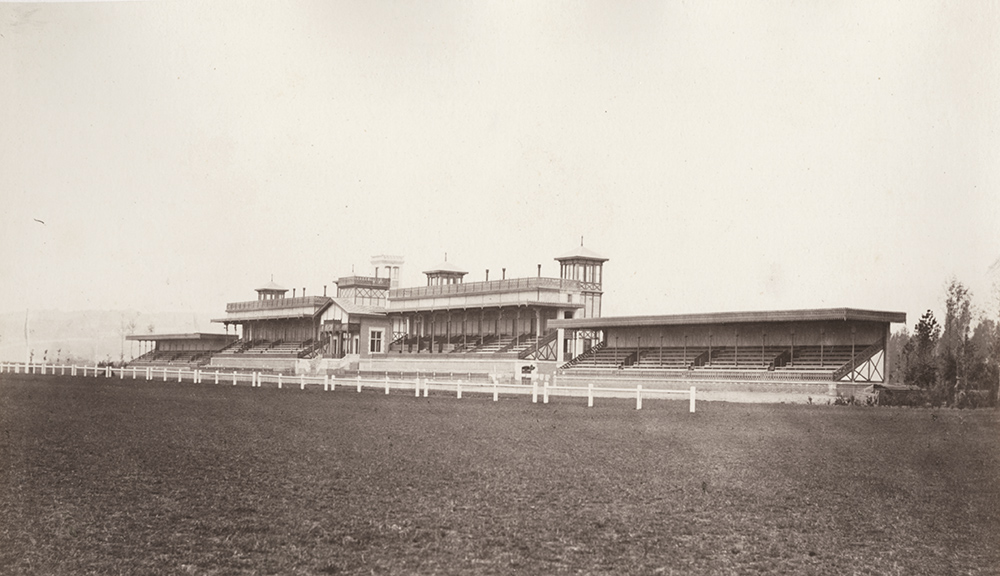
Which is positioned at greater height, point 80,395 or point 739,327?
point 739,327

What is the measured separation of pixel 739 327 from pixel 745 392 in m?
6.95

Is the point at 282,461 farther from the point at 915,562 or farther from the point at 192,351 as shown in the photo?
the point at 192,351

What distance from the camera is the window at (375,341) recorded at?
245ft

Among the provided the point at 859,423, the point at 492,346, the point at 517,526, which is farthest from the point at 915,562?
the point at 492,346

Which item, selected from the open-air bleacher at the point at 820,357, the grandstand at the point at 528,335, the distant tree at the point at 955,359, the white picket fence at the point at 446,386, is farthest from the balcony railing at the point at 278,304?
the distant tree at the point at 955,359

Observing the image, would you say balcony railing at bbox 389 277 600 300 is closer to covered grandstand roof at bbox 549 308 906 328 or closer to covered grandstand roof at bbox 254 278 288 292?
covered grandstand roof at bbox 549 308 906 328

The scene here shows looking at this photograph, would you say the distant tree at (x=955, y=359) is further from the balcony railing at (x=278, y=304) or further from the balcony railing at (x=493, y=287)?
the balcony railing at (x=278, y=304)

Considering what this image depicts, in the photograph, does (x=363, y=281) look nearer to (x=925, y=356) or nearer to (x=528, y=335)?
(x=528, y=335)

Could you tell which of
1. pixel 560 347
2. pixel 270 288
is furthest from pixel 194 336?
pixel 560 347

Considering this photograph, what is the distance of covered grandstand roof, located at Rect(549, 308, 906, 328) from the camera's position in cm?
3575

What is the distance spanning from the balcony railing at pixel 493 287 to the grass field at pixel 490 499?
3919cm

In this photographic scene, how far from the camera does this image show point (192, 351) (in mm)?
97500

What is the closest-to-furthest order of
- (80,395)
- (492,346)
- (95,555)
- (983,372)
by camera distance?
(95,555), (80,395), (983,372), (492,346)

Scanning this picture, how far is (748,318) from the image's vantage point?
3984 cm
